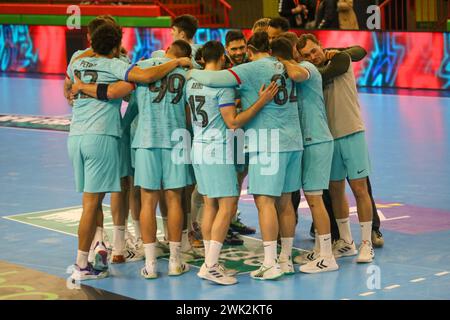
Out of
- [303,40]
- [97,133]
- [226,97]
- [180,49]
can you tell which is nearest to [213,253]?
[226,97]

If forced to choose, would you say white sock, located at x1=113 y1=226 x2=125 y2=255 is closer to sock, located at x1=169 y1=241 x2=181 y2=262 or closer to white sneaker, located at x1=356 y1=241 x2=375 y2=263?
sock, located at x1=169 y1=241 x2=181 y2=262

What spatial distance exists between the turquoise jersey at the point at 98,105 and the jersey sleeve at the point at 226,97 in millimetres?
897

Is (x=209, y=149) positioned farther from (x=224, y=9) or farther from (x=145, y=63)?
(x=224, y=9)

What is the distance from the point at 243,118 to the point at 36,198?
180 inches

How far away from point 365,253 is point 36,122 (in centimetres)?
1055

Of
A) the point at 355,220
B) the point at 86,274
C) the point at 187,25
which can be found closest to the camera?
the point at 86,274

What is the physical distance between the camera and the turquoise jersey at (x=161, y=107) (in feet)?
29.4

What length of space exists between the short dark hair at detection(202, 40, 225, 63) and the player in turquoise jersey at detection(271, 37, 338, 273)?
2.33ft

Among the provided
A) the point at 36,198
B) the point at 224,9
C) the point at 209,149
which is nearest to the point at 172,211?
the point at 209,149

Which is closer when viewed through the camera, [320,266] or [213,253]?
[213,253]

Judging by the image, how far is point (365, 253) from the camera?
9.34 m

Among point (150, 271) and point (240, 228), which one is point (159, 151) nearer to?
point (150, 271)

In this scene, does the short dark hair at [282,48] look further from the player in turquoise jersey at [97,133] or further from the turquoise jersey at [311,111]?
the player in turquoise jersey at [97,133]

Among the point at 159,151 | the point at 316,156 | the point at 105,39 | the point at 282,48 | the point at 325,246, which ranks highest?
the point at 105,39
